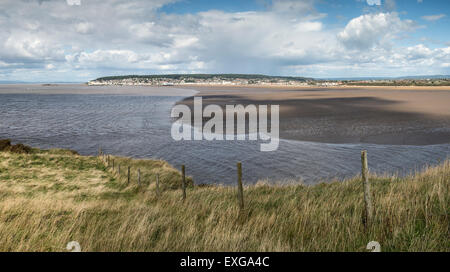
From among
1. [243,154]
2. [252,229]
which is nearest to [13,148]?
[243,154]

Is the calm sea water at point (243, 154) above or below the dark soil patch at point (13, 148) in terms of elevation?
below

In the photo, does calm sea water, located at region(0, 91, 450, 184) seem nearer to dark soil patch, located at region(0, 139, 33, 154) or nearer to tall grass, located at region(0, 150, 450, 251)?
dark soil patch, located at region(0, 139, 33, 154)

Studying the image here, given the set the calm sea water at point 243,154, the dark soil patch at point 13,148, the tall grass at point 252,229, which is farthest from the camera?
the dark soil patch at point 13,148

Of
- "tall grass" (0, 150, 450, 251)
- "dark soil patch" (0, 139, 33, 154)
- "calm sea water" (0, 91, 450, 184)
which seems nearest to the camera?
"tall grass" (0, 150, 450, 251)

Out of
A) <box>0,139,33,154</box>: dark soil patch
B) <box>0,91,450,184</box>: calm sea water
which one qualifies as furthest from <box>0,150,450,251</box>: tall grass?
<box>0,139,33,154</box>: dark soil patch

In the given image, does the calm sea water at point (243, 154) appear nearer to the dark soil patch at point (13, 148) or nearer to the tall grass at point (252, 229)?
the dark soil patch at point (13, 148)

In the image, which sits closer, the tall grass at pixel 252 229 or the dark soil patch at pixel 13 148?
the tall grass at pixel 252 229

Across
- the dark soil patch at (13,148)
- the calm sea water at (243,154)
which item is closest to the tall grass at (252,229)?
the calm sea water at (243,154)

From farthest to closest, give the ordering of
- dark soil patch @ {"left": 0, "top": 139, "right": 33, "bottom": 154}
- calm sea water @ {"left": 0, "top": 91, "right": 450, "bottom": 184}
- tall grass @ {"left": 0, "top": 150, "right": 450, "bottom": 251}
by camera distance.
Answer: dark soil patch @ {"left": 0, "top": 139, "right": 33, "bottom": 154}
calm sea water @ {"left": 0, "top": 91, "right": 450, "bottom": 184}
tall grass @ {"left": 0, "top": 150, "right": 450, "bottom": 251}

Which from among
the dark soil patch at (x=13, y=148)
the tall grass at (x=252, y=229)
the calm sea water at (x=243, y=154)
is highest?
the tall grass at (x=252, y=229)

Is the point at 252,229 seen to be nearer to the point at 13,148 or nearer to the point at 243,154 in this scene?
the point at 243,154

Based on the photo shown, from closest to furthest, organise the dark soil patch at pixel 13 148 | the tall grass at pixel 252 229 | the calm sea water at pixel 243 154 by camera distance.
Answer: the tall grass at pixel 252 229 < the calm sea water at pixel 243 154 < the dark soil patch at pixel 13 148
